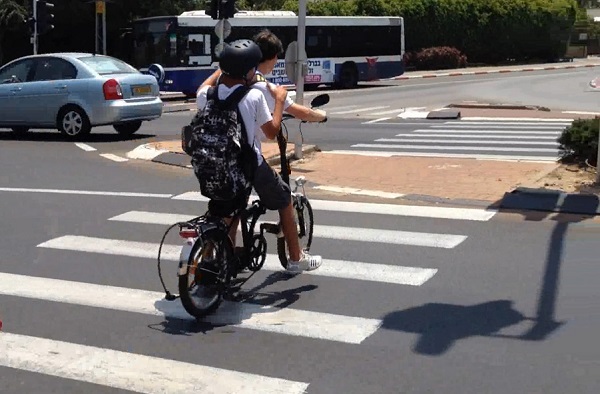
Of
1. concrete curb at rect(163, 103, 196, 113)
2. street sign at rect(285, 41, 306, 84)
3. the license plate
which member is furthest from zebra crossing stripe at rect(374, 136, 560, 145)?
concrete curb at rect(163, 103, 196, 113)

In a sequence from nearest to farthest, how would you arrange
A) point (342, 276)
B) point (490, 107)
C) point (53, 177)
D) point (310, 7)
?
point (342, 276) < point (53, 177) < point (490, 107) < point (310, 7)

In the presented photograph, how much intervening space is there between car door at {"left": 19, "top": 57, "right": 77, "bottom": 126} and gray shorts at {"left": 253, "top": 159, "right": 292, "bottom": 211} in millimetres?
11465


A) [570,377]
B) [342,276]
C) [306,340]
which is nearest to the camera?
[570,377]

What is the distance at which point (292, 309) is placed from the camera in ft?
21.1

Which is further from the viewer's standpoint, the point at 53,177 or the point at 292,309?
the point at 53,177

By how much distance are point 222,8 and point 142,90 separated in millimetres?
3500

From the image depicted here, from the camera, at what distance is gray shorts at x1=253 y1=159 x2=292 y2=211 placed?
21.3 feet

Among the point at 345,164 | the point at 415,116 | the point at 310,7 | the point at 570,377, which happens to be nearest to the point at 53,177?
the point at 345,164

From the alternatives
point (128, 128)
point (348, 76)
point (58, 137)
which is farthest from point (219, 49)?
point (348, 76)

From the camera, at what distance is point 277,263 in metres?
7.73

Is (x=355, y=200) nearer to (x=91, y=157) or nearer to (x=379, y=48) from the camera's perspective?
(x=91, y=157)

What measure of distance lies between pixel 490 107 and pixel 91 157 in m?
13.8

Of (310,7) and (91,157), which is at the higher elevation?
(310,7)

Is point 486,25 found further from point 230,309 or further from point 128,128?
point 230,309
